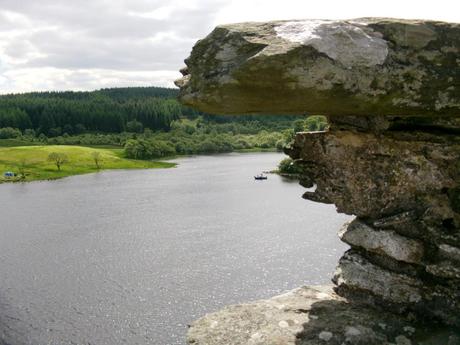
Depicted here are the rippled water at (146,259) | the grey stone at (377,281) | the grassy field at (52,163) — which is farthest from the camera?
the grassy field at (52,163)

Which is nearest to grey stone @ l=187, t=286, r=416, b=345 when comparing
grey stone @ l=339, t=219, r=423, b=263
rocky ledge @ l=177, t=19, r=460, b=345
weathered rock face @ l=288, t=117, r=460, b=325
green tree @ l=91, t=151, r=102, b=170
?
rocky ledge @ l=177, t=19, r=460, b=345

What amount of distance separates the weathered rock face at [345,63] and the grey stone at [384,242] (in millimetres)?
4044

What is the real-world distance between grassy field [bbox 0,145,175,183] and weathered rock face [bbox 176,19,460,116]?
149888 mm

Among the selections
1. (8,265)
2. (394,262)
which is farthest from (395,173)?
(8,265)

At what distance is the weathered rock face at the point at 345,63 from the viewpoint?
36.8 feet

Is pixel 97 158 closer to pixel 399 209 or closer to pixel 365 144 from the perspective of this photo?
pixel 365 144

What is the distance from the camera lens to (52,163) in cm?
17075

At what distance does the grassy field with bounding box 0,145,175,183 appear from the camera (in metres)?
158

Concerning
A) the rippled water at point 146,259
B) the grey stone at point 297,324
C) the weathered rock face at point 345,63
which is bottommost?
the rippled water at point 146,259

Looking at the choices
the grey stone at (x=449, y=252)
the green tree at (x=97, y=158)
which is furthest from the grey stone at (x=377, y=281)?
the green tree at (x=97, y=158)

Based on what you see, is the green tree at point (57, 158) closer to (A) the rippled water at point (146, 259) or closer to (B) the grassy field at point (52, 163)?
(B) the grassy field at point (52, 163)

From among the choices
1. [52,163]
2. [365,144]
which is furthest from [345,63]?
[52,163]

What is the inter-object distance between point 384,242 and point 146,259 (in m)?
45.8

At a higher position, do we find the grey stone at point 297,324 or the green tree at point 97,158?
the grey stone at point 297,324
